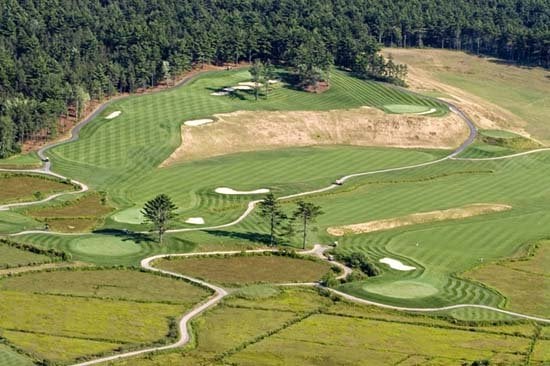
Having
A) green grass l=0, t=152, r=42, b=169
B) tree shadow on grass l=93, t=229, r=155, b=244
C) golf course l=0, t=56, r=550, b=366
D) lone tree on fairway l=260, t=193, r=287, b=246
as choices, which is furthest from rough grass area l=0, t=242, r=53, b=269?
green grass l=0, t=152, r=42, b=169

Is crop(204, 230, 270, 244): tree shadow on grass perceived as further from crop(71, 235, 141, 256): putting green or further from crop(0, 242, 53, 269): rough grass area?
crop(0, 242, 53, 269): rough grass area

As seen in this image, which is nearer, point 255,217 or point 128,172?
point 255,217

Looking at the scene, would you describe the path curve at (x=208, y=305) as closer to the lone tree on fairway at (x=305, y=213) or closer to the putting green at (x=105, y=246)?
the putting green at (x=105, y=246)

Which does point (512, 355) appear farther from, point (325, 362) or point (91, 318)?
point (91, 318)

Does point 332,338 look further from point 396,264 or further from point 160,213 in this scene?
point 160,213

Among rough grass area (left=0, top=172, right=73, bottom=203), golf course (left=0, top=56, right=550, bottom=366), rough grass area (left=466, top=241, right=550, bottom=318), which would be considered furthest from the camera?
rough grass area (left=0, top=172, right=73, bottom=203)

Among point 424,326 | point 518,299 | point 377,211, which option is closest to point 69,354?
point 424,326

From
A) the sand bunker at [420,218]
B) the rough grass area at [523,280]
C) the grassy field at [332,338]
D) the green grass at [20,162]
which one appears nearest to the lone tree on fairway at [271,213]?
the sand bunker at [420,218]
